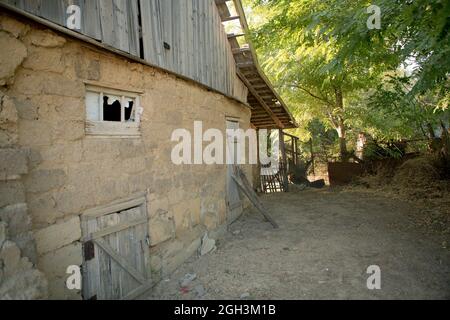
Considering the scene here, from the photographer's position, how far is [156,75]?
4250 millimetres

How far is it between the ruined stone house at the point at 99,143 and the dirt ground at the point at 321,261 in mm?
652

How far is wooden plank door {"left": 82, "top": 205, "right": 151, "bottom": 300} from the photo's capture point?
3205mm

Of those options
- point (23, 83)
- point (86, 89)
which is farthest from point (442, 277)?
point (23, 83)

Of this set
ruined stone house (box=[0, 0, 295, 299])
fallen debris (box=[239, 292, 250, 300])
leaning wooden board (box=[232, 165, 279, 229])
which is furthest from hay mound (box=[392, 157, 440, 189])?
fallen debris (box=[239, 292, 250, 300])

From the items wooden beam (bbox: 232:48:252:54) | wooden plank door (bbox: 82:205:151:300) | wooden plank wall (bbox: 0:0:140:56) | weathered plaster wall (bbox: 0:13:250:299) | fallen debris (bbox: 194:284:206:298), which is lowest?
fallen debris (bbox: 194:284:206:298)

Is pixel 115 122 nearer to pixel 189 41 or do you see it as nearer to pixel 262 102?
pixel 189 41

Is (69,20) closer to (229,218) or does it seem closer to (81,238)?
(81,238)

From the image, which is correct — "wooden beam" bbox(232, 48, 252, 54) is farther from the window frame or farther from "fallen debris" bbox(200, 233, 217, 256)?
"fallen debris" bbox(200, 233, 217, 256)

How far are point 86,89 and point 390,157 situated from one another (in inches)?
442

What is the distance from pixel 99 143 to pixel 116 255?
1396mm

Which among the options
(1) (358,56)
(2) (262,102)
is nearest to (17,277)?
(1) (358,56)

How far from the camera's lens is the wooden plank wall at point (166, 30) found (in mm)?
3146

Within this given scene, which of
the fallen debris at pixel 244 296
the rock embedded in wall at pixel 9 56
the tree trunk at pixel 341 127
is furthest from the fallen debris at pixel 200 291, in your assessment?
the tree trunk at pixel 341 127

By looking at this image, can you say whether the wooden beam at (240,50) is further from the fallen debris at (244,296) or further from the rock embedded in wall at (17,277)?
the rock embedded in wall at (17,277)
